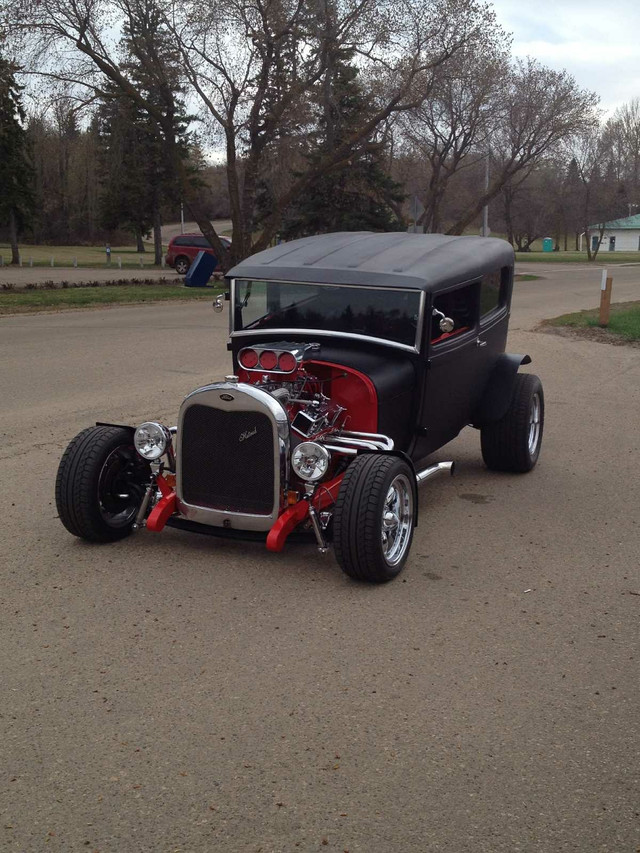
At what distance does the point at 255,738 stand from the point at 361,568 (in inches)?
62.0

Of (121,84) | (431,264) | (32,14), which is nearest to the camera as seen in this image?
(431,264)

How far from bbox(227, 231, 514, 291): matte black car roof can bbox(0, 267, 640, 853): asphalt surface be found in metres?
1.66

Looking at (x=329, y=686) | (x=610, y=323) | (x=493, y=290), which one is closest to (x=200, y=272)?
(x=493, y=290)

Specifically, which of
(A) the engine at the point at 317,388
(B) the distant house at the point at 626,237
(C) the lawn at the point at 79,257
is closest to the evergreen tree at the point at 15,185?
(C) the lawn at the point at 79,257

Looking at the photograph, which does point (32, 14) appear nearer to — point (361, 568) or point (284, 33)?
point (284, 33)

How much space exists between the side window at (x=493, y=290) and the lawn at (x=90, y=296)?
1489cm

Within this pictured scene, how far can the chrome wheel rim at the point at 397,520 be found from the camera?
5.29 metres

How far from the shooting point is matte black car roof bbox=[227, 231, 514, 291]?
626 centimetres

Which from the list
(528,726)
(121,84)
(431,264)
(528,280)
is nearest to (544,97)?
(528,280)

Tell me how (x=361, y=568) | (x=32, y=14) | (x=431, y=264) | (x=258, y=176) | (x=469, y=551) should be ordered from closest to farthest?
1. (x=361, y=568)
2. (x=469, y=551)
3. (x=431, y=264)
4. (x=32, y=14)
5. (x=258, y=176)

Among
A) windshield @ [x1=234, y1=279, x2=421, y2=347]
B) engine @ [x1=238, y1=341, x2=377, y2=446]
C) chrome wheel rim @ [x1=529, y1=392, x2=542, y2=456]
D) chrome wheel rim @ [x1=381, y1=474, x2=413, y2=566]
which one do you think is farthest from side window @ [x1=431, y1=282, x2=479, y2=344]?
chrome wheel rim @ [x1=381, y1=474, x2=413, y2=566]

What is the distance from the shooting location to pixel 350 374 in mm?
5887

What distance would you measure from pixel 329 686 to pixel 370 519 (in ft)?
3.80

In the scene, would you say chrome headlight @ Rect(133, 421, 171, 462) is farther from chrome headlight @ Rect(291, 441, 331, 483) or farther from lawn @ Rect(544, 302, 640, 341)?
lawn @ Rect(544, 302, 640, 341)
